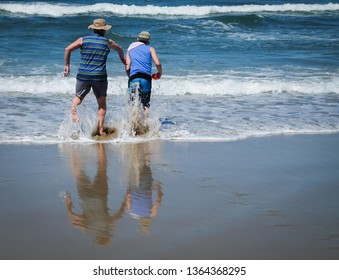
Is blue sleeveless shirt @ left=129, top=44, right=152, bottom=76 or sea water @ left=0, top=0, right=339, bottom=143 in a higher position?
blue sleeveless shirt @ left=129, top=44, right=152, bottom=76

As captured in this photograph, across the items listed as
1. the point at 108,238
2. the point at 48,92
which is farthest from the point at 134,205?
the point at 48,92

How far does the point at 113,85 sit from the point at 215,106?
3025mm

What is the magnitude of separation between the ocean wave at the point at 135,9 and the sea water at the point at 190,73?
0.21 feet

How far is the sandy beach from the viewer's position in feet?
14.2

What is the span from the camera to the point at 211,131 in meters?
8.53

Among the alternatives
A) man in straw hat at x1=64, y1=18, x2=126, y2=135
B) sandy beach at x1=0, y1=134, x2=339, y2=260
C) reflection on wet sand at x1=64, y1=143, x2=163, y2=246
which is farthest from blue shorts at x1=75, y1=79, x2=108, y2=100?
reflection on wet sand at x1=64, y1=143, x2=163, y2=246

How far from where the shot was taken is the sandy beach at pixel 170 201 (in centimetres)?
433

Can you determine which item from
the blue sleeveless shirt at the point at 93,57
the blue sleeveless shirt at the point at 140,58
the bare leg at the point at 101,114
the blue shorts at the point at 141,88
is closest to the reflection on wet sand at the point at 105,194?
the bare leg at the point at 101,114

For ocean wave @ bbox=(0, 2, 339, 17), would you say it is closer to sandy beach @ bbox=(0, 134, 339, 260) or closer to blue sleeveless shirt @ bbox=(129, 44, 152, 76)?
blue sleeveless shirt @ bbox=(129, 44, 152, 76)

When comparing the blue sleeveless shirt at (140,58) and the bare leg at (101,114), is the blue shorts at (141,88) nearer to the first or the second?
the blue sleeveless shirt at (140,58)

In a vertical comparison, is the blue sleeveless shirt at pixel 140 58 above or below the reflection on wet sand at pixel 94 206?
above

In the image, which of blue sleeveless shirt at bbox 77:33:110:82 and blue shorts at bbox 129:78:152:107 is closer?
blue sleeveless shirt at bbox 77:33:110:82

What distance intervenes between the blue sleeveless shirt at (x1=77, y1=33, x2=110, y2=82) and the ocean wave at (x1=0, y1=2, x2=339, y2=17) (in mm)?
18212

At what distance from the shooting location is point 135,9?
28.2 m
